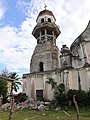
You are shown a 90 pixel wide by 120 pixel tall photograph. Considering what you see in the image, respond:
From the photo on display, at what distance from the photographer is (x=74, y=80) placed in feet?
98.5

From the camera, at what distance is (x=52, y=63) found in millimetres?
36406

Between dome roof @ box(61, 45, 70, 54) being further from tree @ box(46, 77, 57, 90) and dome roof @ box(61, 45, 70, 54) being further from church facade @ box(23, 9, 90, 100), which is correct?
tree @ box(46, 77, 57, 90)

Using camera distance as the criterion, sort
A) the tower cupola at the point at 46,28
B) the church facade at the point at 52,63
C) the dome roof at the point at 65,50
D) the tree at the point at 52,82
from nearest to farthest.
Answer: the church facade at the point at 52,63 < the tree at the point at 52,82 < the dome roof at the point at 65,50 < the tower cupola at the point at 46,28

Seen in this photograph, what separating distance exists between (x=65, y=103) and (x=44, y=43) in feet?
50.2

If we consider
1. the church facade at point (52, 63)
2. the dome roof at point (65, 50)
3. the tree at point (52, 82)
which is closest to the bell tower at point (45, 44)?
the church facade at point (52, 63)

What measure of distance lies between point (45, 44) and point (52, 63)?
4438mm

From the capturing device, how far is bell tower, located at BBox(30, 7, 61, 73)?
36.7m

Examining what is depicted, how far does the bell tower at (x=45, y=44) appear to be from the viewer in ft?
120

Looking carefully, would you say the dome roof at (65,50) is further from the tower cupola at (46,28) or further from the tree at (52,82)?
the tree at (52,82)

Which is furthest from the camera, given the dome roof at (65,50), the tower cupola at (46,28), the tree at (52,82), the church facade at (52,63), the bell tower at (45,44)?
the tower cupola at (46,28)

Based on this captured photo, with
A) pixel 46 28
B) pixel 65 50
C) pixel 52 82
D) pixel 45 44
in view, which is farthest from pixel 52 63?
pixel 46 28

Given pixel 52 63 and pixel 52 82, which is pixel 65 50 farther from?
pixel 52 82

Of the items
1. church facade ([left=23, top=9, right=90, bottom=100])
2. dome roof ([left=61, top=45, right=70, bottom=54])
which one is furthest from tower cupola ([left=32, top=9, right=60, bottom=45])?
dome roof ([left=61, top=45, right=70, bottom=54])

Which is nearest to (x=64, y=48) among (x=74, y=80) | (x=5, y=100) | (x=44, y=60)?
(x=44, y=60)
